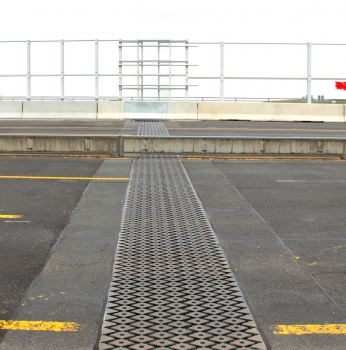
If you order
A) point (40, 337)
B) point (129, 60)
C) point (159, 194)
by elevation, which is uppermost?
point (129, 60)

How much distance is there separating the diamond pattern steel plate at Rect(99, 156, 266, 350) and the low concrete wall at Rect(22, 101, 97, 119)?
18845 millimetres

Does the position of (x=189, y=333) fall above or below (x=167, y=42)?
below

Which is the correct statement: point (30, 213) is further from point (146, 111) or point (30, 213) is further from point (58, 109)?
point (58, 109)

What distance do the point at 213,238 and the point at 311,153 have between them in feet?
26.2

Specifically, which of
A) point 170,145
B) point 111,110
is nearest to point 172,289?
point 170,145

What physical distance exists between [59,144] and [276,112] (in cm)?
1562

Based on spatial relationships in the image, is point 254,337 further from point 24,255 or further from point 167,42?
point 167,42

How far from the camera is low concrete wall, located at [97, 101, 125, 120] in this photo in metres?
25.9

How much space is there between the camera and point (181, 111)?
25969 millimetres

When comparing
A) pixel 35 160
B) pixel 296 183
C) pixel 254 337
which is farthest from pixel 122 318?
pixel 35 160

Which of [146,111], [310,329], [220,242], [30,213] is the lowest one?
[310,329]

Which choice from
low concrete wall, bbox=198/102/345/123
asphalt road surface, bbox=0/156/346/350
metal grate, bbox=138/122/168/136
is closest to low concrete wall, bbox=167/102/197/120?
low concrete wall, bbox=198/102/345/123

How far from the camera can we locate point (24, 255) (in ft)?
18.8

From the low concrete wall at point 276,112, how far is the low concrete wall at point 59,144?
13540 mm
